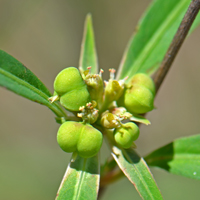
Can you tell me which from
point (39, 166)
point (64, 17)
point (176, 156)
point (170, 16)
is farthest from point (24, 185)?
point (64, 17)

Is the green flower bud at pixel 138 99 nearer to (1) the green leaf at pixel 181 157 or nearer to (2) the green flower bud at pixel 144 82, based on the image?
(2) the green flower bud at pixel 144 82

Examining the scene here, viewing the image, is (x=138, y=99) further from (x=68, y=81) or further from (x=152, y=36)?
(x=152, y=36)

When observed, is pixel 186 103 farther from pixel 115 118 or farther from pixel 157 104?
pixel 115 118

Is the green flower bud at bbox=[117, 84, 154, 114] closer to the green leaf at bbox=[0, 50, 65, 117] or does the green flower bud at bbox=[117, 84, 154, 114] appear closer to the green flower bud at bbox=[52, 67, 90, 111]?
the green flower bud at bbox=[52, 67, 90, 111]

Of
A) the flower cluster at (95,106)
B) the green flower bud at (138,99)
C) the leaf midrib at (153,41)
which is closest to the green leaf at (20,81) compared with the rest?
the flower cluster at (95,106)

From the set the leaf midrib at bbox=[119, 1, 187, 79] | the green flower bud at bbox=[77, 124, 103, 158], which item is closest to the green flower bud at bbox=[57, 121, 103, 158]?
the green flower bud at bbox=[77, 124, 103, 158]

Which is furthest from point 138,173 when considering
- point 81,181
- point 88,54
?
point 88,54
